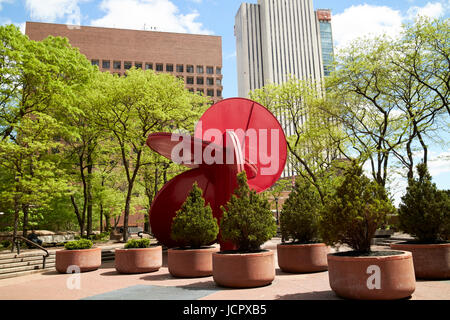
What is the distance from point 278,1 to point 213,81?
53.8 m

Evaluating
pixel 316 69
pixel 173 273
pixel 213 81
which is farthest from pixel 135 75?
pixel 316 69

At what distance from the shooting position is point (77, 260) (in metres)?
11.8

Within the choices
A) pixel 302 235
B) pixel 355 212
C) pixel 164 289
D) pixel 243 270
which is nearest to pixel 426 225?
pixel 355 212

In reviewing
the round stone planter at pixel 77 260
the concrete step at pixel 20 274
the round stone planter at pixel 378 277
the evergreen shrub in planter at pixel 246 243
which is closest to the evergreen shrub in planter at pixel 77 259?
the round stone planter at pixel 77 260

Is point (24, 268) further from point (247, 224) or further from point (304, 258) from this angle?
point (304, 258)

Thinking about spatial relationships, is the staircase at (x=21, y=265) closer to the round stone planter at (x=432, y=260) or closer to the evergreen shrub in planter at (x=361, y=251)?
the evergreen shrub in planter at (x=361, y=251)

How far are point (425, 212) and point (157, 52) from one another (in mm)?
69725

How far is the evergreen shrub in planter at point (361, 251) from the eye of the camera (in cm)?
557

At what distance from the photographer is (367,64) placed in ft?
59.6

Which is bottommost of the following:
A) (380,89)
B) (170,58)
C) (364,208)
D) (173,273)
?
(173,273)

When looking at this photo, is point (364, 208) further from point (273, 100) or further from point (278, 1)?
point (278, 1)

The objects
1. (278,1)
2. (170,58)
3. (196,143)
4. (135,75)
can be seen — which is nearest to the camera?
(196,143)

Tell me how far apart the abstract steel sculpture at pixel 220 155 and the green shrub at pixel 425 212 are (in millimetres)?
5702
